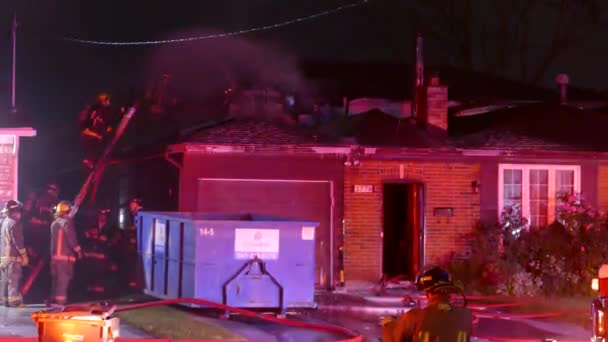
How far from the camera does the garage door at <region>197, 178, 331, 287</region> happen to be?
18.1m

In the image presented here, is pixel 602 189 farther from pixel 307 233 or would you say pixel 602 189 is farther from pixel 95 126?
pixel 95 126

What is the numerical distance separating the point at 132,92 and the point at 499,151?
1141 cm

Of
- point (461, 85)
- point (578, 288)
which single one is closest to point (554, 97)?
point (461, 85)

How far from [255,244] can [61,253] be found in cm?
297

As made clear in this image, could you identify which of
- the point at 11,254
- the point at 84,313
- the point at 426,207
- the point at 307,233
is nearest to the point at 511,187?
the point at 426,207

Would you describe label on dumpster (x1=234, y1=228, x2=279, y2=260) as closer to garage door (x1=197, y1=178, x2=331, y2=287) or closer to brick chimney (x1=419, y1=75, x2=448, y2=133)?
garage door (x1=197, y1=178, x2=331, y2=287)

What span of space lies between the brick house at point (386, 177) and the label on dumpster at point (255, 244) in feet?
12.8

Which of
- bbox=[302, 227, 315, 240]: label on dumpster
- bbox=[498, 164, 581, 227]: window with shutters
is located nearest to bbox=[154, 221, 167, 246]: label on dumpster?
bbox=[302, 227, 315, 240]: label on dumpster

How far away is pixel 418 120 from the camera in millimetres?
20719

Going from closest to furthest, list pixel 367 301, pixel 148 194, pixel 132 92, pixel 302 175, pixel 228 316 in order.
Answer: pixel 228 316 < pixel 367 301 < pixel 302 175 < pixel 148 194 < pixel 132 92

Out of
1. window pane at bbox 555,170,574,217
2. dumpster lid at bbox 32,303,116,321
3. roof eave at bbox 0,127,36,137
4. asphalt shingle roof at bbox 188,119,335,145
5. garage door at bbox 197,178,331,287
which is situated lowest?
dumpster lid at bbox 32,303,116,321

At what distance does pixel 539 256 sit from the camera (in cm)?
1803

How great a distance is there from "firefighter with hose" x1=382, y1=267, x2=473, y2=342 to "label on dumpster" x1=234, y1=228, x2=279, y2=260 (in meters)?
8.92

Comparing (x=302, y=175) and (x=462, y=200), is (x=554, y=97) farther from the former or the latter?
(x=302, y=175)
